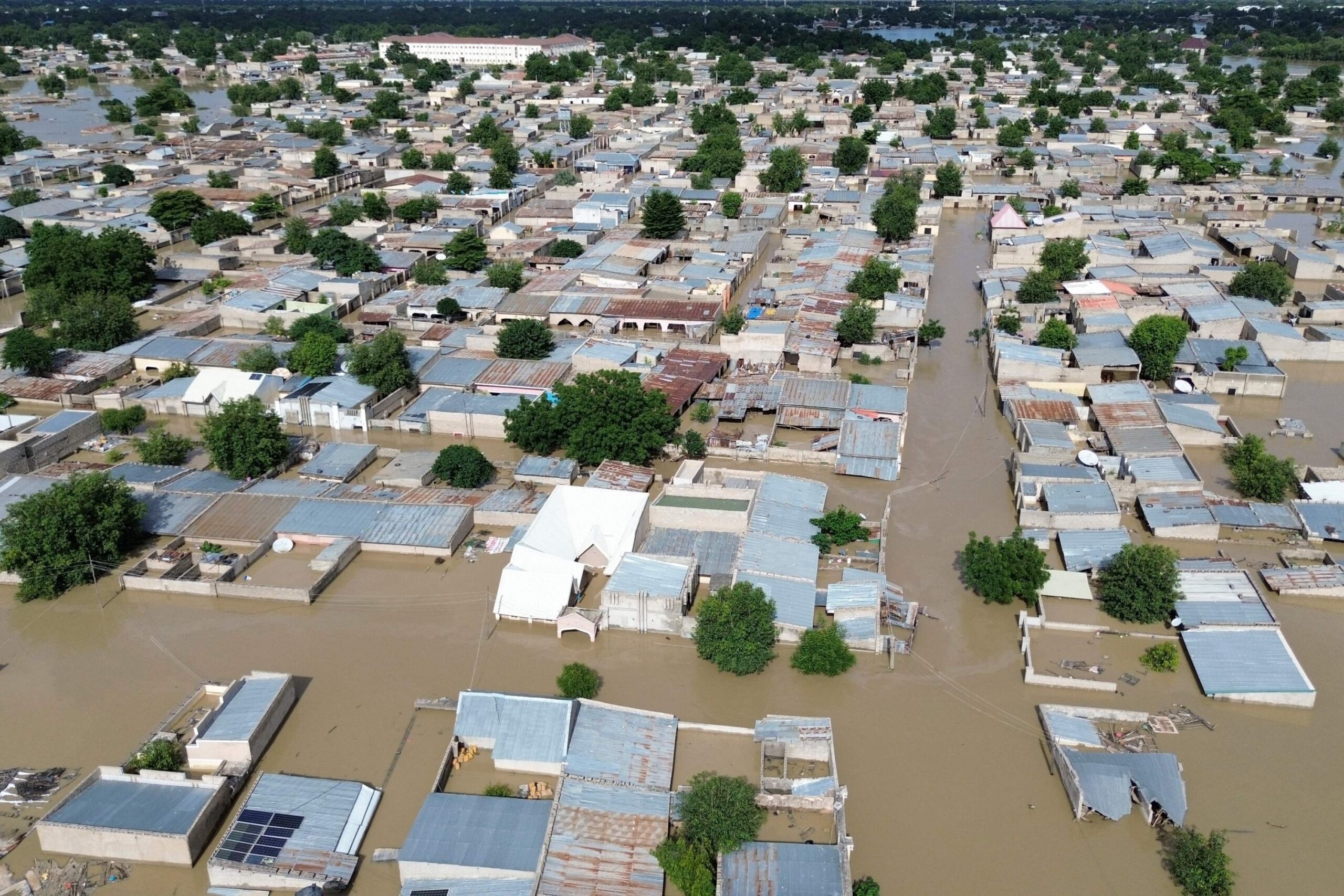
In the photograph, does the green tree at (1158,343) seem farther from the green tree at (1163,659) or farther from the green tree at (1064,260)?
the green tree at (1163,659)

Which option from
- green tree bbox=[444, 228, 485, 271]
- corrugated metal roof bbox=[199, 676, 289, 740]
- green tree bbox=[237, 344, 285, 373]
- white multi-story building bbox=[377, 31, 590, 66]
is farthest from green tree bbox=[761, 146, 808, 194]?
white multi-story building bbox=[377, 31, 590, 66]

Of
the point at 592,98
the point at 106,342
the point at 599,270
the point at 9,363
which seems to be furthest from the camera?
the point at 592,98

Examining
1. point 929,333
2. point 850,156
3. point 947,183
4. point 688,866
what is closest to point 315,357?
point 929,333

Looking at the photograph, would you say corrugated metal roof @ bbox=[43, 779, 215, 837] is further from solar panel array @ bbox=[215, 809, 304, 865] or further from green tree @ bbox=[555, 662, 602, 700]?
green tree @ bbox=[555, 662, 602, 700]

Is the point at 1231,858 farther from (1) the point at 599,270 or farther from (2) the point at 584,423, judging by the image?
(1) the point at 599,270

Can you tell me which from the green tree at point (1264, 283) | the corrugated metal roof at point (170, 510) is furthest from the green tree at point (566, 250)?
the green tree at point (1264, 283)

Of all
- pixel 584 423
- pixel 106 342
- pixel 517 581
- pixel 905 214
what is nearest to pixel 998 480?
pixel 584 423
